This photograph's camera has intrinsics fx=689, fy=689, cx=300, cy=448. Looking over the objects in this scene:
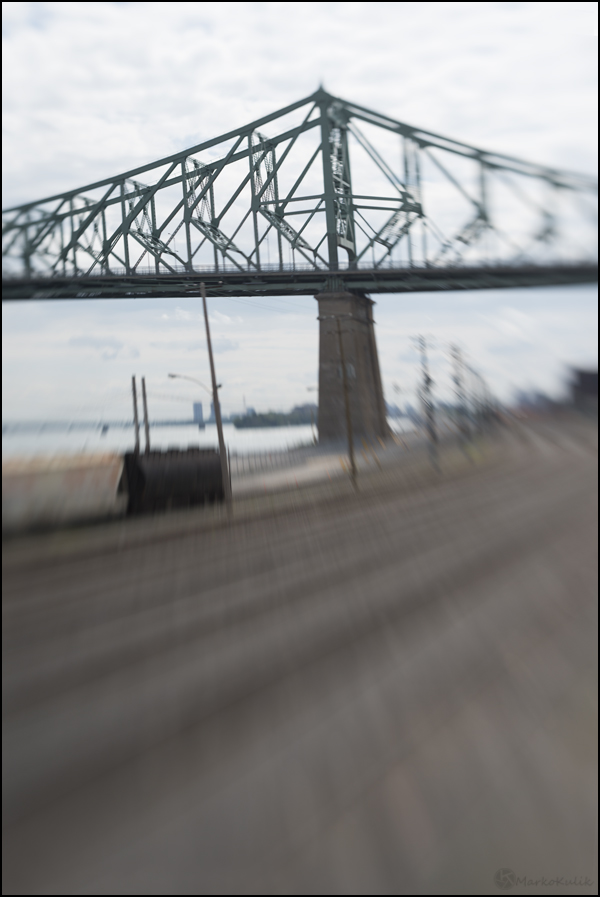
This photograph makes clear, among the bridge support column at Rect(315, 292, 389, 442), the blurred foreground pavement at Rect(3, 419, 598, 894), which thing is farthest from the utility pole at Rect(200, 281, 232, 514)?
the bridge support column at Rect(315, 292, 389, 442)

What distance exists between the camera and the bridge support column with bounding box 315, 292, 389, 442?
44094 millimetres

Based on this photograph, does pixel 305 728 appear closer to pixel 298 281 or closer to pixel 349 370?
pixel 349 370

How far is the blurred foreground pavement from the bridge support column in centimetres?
3092

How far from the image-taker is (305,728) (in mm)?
6223

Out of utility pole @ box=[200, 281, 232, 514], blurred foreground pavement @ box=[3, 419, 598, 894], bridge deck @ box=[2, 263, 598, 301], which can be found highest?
bridge deck @ box=[2, 263, 598, 301]

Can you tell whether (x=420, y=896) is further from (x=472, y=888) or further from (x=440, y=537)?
(x=440, y=537)

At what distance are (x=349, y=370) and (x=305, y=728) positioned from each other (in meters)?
39.8

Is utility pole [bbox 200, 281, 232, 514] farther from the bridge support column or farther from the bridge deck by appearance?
the bridge deck

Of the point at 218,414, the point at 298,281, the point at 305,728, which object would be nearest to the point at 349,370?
the point at 298,281

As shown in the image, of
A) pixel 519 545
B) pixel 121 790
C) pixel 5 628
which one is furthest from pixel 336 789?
pixel 519 545

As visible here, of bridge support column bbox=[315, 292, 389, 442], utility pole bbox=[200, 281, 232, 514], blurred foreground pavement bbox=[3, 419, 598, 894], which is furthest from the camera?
bridge support column bbox=[315, 292, 389, 442]

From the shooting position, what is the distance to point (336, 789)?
5.19m

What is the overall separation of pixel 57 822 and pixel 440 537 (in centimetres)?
1253

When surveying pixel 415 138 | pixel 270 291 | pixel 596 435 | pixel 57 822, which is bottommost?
pixel 57 822
